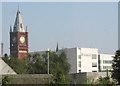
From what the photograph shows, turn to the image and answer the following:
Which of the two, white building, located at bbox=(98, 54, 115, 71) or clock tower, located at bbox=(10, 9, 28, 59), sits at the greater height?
clock tower, located at bbox=(10, 9, 28, 59)

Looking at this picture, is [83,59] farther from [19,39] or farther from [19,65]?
[19,65]

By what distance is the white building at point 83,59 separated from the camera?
74.4m

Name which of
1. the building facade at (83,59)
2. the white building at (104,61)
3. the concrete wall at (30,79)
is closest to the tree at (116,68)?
the concrete wall at (30,79)

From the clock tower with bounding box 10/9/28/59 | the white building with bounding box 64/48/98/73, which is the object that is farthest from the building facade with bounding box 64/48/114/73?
the clock tower with bounding box 10/9/28/59

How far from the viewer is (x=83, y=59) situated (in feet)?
250

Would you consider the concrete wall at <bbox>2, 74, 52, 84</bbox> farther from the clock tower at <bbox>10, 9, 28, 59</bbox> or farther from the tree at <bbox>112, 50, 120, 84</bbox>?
the clock tower at <bbox>10, 9, 28, 59</bbox>

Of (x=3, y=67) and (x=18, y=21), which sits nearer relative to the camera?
(x=3, y=67)

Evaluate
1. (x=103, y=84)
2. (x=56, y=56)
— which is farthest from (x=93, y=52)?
(x=103, y=84)

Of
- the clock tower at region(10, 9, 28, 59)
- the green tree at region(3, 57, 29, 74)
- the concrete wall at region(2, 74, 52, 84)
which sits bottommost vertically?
the concrete wall at region(2, 74, 52, 84)

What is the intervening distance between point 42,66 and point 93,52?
2561 cm

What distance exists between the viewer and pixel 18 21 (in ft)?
268

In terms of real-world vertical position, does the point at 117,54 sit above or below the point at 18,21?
below

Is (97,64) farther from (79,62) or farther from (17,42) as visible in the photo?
(17,42)

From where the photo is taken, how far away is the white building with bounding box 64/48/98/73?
74375mm
